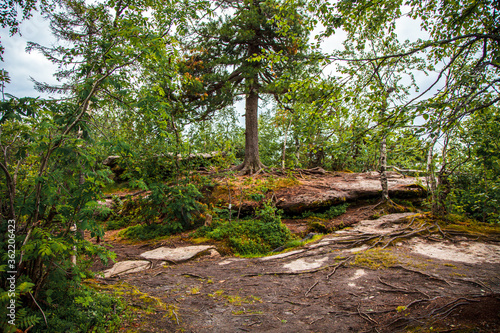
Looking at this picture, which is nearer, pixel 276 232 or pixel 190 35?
pixel 276 232

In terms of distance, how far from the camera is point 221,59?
9.38m

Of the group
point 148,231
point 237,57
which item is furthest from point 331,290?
point 237,57

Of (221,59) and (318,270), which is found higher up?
(221,59)

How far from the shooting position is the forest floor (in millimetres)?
2520

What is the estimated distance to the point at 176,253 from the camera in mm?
5898

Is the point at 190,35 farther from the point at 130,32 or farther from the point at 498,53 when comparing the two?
the point at 498,53

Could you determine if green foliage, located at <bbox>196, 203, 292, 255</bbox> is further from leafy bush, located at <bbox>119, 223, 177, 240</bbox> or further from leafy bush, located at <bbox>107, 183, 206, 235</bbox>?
leafy bush, located at <bbox>119, 223, 177, 240</bbox>

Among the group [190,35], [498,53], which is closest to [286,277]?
[498,53]

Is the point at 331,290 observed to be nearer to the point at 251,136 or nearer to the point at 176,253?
the point at 176,253

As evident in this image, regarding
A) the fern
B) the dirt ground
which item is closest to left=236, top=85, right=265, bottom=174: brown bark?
the dirt ground

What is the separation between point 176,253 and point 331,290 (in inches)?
154

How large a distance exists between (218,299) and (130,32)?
3641 millimetres

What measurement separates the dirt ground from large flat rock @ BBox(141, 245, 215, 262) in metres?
0.26

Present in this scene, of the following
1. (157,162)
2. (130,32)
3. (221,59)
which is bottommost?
(157,162)
